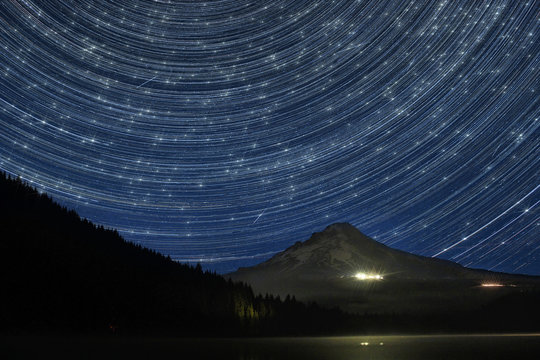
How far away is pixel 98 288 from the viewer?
113 meters

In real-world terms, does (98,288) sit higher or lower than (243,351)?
higher

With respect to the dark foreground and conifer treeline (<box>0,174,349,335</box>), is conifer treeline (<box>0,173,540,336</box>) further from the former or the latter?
the dark foreground

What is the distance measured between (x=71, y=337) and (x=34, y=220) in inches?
1790

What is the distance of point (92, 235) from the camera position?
473ft

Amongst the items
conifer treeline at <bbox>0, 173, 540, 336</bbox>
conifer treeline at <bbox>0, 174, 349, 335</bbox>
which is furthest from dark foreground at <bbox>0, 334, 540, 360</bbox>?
conifer treeline at <bbox>0, 174, 349, 335</bbox>

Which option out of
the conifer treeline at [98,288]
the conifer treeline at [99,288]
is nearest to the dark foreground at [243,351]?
the conifer treeline at [99,288]

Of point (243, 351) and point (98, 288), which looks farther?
point (98, 288)

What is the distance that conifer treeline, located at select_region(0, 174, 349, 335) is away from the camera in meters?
102

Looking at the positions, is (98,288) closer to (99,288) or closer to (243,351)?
(99,288)

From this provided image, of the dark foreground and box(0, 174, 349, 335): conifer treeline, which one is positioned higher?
box(0, 174, 349, 335): conifer treeline

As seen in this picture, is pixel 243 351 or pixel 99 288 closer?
pixel 243 351

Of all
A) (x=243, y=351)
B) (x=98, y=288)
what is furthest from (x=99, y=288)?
(x=243, y=351)

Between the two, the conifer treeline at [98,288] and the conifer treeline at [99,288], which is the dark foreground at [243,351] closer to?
the conifer treeline at [99,288]

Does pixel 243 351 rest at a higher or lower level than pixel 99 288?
lower
